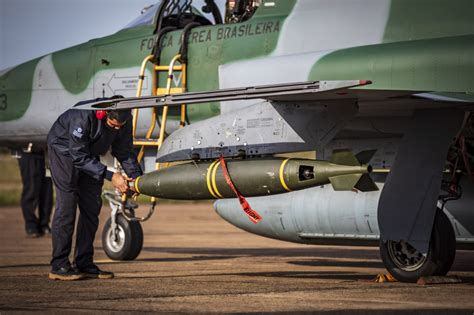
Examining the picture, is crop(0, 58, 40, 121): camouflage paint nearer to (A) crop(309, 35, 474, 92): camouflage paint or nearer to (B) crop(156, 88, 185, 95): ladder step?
(B) crop(156, 88, 185, 95): ladder step

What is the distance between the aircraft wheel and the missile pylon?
0.80m

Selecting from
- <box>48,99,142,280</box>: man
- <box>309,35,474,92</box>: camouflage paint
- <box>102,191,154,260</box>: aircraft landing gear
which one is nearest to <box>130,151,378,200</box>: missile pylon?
<box>48,99,142,280</box>: man

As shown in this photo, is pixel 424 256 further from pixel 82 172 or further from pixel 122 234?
pixel 122 234

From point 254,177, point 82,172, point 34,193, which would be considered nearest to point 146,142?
point 82,172

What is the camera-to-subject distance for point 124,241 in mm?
14000

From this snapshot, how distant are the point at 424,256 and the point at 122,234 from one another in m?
4.89

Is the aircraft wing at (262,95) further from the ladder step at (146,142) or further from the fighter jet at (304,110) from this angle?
the ladder step at (146,142)

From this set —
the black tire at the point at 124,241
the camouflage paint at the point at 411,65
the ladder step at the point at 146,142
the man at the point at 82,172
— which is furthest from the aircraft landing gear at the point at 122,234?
the camouflage paint at the point at 411,65

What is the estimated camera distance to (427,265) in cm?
1070

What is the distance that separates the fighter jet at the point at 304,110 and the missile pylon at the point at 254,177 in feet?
0.05

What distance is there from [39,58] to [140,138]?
2.30 meters

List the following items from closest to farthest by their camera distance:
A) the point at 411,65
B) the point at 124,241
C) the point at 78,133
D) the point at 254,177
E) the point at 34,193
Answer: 1. the point at 254,177
2. the point at 78,133
3. the point at 411,65
4. the point at 124,241
5. the point at 34,193

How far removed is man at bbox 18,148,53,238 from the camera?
774 inches

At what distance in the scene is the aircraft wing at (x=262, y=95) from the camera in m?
9.51
